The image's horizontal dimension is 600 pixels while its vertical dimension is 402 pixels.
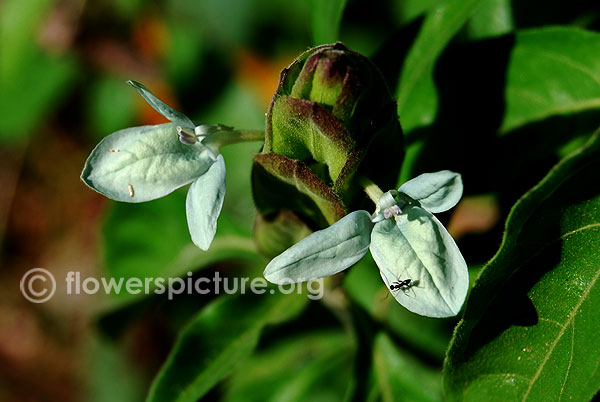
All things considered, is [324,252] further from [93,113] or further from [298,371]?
[93,113]

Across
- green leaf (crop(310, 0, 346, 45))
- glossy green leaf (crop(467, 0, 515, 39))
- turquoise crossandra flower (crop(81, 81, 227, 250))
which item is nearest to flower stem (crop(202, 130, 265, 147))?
turquoise crossandra flower (crop(81, 81, 227, 250))

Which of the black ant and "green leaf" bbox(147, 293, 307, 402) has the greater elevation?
the black ant

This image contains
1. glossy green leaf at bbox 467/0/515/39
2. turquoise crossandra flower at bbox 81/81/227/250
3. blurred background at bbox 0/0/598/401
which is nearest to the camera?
turquoise crossandra flower at bbox 81/81/227/250

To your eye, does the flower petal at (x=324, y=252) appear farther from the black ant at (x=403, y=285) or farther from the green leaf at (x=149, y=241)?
the green leaf at (x=149, y=241)

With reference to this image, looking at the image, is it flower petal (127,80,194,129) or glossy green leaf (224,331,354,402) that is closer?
flower petal (127,80,194,129)

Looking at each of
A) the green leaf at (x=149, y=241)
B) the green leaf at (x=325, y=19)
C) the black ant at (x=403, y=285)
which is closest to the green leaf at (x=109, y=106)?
the green leaf at (x=149, y=241)

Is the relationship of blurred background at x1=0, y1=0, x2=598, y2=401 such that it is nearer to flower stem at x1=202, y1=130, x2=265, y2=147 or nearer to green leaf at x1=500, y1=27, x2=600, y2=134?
green leaf at x1=500, y1=27, x2=600, y2=134

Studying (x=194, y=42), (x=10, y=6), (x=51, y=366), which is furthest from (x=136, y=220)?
(x=51, y=366)
